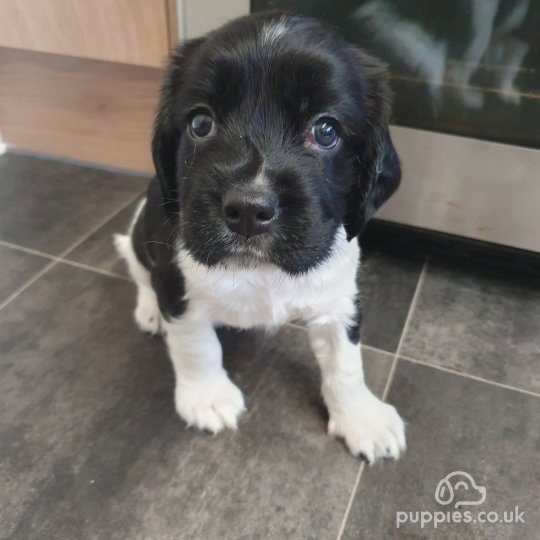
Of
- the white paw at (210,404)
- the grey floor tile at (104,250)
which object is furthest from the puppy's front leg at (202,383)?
the grey floor tile at (104,250)

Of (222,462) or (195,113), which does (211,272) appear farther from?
(222,462)

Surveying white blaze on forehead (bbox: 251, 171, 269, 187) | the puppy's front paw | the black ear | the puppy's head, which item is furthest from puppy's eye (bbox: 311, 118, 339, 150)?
the puppy's front paw

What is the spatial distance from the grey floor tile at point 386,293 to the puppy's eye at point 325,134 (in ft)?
2.45

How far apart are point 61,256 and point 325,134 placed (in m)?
1.23

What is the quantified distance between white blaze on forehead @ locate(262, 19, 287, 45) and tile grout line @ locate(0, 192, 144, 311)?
119 cm

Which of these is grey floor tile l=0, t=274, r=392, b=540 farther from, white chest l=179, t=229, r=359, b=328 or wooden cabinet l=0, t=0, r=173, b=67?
wooden cabinet l=0, t=0, r=173, b=67

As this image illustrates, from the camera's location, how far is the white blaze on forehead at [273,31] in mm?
953

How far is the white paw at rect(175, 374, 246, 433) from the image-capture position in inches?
52.7

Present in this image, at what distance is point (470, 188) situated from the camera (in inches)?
65.5

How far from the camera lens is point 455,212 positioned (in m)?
1.73

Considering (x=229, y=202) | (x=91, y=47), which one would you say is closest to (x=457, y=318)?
(x=229, y=202)

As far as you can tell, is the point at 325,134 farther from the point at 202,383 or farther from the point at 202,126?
the point at 202,383

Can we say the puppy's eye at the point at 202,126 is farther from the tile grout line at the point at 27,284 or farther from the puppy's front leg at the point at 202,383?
the tile grout line at the point at 27,284

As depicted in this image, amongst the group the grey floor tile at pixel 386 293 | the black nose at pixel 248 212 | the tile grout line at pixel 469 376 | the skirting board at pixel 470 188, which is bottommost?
the grey floor tile at pixel 386 293
